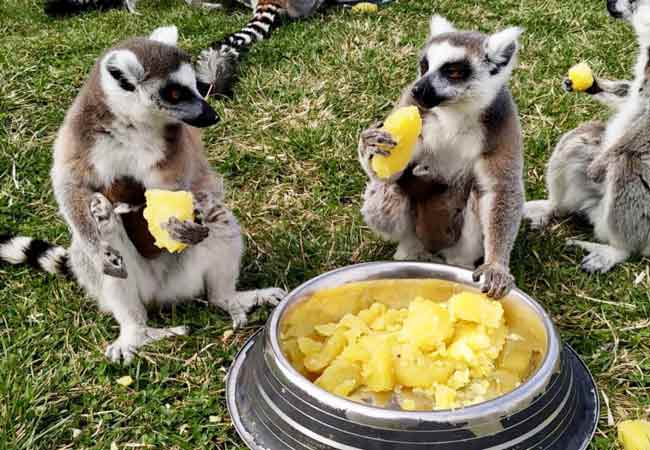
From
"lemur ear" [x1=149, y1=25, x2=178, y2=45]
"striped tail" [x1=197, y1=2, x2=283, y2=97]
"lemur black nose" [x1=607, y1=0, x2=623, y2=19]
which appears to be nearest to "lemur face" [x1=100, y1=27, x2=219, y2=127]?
"lemur ear" [x1=149, y1=25, x2=178, y2=45]

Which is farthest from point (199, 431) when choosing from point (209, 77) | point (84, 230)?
point (209, 77)

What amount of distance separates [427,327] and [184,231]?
1.07m

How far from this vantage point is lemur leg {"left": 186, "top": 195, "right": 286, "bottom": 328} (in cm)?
337

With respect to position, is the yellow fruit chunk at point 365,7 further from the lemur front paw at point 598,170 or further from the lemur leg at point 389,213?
the lemur leg at point 389,213

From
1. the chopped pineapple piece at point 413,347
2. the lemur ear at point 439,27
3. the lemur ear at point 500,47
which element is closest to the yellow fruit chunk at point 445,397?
the chopped pineapple piece at point 413,347

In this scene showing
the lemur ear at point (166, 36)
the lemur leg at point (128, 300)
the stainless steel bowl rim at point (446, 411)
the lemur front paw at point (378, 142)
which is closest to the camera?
the stainless steel bowl rim at point (446, 411)

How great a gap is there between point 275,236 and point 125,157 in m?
1.29

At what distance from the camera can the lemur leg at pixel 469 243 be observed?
3.44 metres

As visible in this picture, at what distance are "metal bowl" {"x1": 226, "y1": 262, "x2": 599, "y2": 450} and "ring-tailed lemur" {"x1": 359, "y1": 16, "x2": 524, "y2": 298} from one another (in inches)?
18.9

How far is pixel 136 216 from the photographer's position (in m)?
3.25

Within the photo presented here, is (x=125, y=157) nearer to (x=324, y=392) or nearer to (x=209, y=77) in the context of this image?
(x=324, y=392)

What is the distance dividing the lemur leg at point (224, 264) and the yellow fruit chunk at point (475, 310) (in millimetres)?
1008

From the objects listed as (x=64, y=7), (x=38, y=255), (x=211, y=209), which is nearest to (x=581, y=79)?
(x=211, y=209)

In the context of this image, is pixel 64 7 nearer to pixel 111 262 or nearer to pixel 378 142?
pixel 111 262
